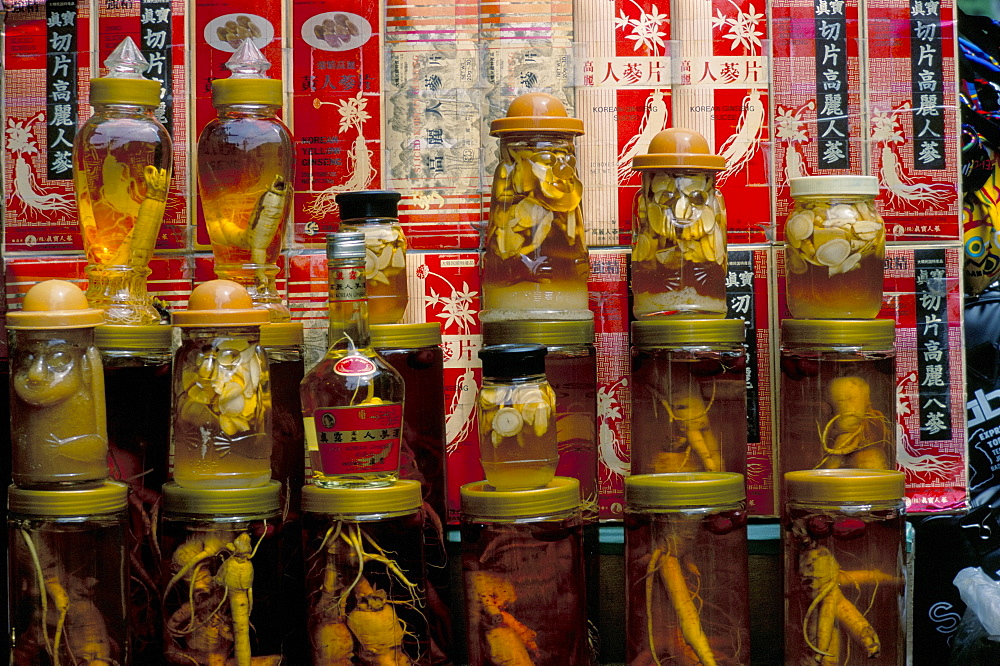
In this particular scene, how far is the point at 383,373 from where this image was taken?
1.55 m

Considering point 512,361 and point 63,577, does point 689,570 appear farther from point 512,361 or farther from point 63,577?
point 63,577

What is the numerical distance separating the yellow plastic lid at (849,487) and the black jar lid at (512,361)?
0.44 meters

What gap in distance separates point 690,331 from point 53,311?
0.93 m

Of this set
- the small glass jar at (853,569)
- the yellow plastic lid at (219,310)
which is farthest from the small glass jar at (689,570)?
the yellow plastic lid at (219,310)

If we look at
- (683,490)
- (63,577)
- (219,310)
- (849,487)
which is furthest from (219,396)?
(849,487)

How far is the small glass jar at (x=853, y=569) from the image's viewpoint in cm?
161

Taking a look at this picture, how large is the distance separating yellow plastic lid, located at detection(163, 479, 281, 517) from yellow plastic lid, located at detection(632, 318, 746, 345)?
64 centimetres

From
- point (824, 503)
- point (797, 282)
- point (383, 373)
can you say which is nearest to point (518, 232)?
point (383, 373)

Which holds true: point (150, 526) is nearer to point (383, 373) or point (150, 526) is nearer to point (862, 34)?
point (383, 373)

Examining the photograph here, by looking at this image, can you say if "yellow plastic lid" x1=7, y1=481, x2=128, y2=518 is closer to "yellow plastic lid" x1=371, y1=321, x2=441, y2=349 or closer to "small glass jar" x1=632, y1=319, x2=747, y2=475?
"yellow plastic lid" x1=371, y1=321, x2=441, y2=349

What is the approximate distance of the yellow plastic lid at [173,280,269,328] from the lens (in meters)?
1.53

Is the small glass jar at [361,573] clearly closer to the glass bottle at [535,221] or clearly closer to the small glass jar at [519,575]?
the small glass jar at [519,575]

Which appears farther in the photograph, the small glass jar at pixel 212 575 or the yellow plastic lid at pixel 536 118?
the yellow plastic lid at pixel 536 118

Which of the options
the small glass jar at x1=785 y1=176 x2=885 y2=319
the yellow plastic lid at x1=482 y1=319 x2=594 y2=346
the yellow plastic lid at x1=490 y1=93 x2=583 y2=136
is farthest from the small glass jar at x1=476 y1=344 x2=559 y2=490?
the small glass jar at x1=785 y1=176 x2=885 y2=319
